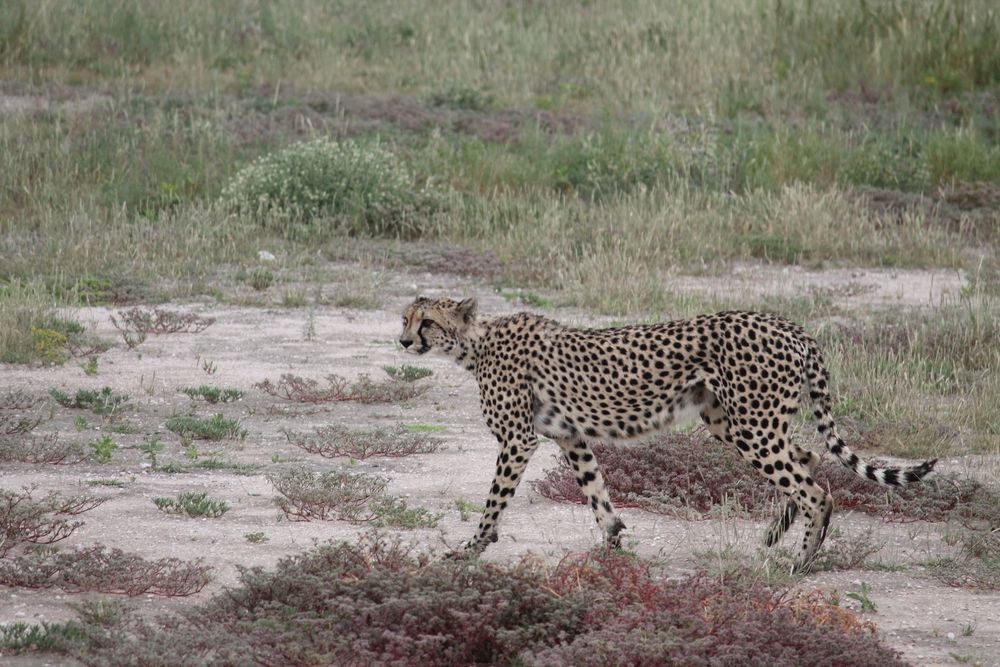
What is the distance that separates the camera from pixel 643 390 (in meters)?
6.34

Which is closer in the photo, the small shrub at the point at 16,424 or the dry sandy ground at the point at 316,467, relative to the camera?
the dry sandy ground at the point at 316,467

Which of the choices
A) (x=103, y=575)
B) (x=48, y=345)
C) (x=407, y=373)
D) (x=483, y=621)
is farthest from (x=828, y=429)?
(x=48, y=345)

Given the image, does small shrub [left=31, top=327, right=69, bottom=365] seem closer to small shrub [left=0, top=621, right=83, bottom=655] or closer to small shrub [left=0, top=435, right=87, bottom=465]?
small shrub [left=0, top=435, right=87, bottom=465]

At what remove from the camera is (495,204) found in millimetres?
14039

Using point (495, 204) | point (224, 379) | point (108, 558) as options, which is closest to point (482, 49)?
point (495, 204)

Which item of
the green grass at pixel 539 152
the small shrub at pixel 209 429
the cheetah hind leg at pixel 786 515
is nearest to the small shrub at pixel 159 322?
the green grass at pixel 539 152

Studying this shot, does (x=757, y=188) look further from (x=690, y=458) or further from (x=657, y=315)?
(x=690, y=458)

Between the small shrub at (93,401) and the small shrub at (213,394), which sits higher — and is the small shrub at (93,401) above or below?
above

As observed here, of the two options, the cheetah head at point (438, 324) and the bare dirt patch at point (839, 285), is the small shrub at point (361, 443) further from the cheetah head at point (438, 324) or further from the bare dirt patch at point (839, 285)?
the bare dirt patch at point (839, 285)

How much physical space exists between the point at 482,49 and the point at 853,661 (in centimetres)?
1579

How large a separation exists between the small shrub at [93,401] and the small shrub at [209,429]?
0.52m

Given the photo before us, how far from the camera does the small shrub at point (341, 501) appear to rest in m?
6.83

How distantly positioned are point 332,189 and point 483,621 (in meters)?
9.10

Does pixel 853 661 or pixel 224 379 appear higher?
pixel 853 661
